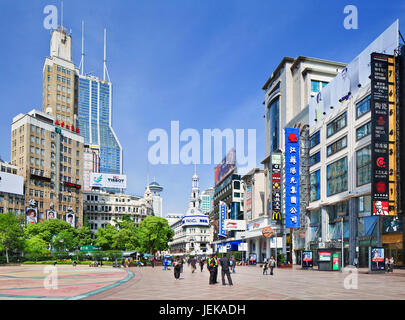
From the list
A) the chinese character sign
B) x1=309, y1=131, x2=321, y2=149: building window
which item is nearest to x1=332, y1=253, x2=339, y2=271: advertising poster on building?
x1=309, y1=131, x2=321, y2=149: building window

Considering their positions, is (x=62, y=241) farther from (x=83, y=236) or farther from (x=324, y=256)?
(x=324, y=256)

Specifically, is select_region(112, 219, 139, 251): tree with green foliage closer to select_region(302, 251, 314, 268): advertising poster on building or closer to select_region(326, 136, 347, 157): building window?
select_region(326, 136, 347, 157): building window

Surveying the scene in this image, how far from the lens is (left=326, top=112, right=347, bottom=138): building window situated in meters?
60.7

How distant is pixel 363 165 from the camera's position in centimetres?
5422

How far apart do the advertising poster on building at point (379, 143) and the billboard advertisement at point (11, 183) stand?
88440mm

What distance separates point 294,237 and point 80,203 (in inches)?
3015

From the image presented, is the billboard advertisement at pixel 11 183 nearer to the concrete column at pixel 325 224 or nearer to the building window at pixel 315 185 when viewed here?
the building window at pixel 315 185

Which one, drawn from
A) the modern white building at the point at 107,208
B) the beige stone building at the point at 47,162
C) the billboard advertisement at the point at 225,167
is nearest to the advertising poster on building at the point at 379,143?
the beige stone building at the point at 47,162

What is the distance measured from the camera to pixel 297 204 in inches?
2891

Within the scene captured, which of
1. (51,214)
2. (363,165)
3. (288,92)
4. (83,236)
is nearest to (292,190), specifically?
(363,165)

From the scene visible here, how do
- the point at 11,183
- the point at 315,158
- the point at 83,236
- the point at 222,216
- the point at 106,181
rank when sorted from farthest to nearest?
the point at 106,181 < the point at 222,216 < the point at 83,236 < the point at 11,183 < the point at 315,158

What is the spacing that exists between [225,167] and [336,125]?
98260 mm

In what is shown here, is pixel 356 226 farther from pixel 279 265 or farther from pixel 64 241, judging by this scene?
pixel 64 241
